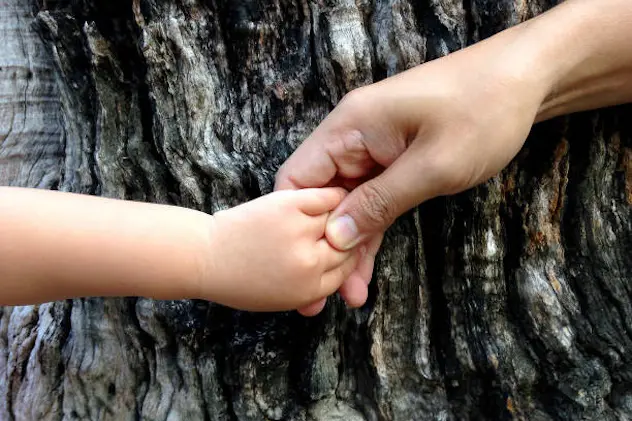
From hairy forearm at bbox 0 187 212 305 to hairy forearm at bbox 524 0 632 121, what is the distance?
710 mm

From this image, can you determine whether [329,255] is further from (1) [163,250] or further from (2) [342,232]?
(1) [163,250]

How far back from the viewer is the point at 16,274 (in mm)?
958

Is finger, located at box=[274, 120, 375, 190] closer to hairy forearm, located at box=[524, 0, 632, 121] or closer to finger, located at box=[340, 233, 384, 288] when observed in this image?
finger, located at box=[340, 233, 384, 288]

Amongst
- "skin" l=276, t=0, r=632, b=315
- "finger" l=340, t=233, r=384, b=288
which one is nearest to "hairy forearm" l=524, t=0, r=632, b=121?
"skin" l=276, t=0, r=632, b=315

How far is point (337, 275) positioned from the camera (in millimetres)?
1101

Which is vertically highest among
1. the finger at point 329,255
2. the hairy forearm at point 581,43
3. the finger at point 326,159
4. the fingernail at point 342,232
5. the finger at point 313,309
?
the hairy forearm at point 581,43

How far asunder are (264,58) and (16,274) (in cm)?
66

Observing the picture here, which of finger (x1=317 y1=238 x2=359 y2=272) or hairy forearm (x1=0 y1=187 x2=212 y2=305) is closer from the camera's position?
hairy forearm (x1=0 y1=187 x2=212 y2=305)

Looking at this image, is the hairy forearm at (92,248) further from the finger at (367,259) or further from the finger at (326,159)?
the finger at (367,259)

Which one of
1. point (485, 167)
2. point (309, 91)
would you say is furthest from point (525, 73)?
point (309, 91)

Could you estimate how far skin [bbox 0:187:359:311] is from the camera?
958 mm

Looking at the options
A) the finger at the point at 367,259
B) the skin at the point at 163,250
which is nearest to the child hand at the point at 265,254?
the skin at the point at 163,250

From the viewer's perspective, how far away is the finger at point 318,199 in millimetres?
1046

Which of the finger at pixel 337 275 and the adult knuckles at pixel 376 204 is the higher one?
the adult knuckles at pixel 376 204
